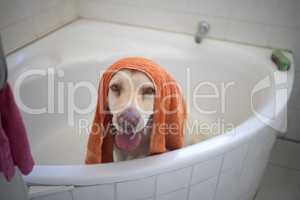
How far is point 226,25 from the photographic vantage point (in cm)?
131

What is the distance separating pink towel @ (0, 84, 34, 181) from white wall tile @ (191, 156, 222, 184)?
1.34 ft

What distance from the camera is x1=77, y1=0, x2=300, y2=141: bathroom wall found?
122 centimetres

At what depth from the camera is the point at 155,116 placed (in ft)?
2.61

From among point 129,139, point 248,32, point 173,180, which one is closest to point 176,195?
point 173,180

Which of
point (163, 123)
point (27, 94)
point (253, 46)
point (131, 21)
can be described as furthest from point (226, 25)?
point (27, 94)

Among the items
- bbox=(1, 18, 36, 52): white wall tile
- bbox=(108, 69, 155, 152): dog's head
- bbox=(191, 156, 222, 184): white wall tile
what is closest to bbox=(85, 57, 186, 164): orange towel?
bbox=(108, 69, 155, 152): dog's head

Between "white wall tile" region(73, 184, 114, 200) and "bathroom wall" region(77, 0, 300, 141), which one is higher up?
"bathroom wall" region(77, 0, 300, 141)

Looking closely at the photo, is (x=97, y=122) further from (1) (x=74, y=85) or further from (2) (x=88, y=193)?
(1) (x=74, y=85)

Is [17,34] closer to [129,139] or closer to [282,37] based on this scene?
Answer: [129,139]

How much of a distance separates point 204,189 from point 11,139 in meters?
0.53

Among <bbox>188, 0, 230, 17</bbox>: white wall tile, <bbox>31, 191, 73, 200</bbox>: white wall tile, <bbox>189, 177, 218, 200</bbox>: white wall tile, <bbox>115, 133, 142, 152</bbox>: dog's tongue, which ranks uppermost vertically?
<bbox>188, 0, 230, 17</bbox>: white wall tile

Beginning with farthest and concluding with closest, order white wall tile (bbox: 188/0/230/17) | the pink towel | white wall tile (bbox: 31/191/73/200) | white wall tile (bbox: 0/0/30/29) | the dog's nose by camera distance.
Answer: white wall tile (bbox: 188/0/230/17) → white wall tile (bbox: 0/0/30/29) → the dog's nose → white wall tile (bbox: 31/191/73/200) → the pink towel

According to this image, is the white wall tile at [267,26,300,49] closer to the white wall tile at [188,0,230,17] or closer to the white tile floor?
the white wall tile at [188,0,230,17]

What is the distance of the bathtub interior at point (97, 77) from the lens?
3.87ft
